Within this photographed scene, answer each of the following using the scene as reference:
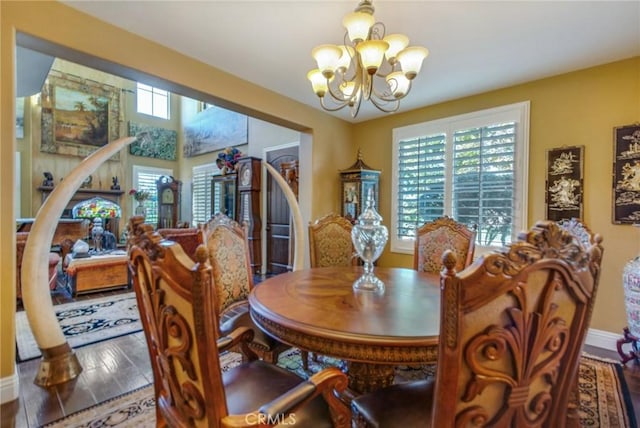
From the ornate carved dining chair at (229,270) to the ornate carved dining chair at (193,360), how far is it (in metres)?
0.73

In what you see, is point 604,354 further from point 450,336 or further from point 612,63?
point 450,336

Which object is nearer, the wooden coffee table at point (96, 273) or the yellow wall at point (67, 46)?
the yellow wall at point (67, 46)

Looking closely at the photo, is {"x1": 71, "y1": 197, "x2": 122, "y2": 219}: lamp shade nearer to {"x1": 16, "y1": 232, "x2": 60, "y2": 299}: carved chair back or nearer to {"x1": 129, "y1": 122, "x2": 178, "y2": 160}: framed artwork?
{"x1": 129, "y1": 122, "x2": 178, "y2": 160}: framed artwork

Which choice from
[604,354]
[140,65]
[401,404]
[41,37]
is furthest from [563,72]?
[41,37]

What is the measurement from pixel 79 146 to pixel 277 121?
21.5 feet

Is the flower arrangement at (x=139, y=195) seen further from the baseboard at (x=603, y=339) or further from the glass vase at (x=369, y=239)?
the baseboard at (x=603, y=339)

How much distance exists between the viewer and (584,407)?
1769mm

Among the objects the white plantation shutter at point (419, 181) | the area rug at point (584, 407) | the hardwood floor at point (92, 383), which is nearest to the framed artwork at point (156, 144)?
the hardwood floor at point (92, 383)

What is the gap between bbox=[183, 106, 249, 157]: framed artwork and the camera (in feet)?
21.0

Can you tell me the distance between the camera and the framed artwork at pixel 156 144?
7984 mm

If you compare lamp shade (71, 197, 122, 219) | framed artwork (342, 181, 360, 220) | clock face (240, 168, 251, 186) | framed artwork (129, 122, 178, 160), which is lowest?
lamp shade (71, 197, 122, 219)

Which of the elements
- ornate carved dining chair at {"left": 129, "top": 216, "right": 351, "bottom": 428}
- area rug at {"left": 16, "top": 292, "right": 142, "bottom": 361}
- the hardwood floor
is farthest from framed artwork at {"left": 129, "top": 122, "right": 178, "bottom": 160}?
ornate carved dining chair at {"left": 129, "top": 216, "right": 351, "bottom": 428}

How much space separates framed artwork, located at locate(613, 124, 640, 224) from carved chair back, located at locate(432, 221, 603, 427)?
2527mm

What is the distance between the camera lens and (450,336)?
0.65 meters
